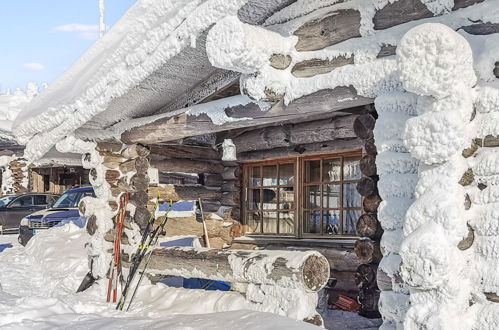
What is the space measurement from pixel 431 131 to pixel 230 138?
5.35 meters

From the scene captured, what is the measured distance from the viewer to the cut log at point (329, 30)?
478 centimetres

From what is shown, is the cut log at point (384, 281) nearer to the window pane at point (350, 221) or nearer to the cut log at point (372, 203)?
the cut log at point (372, 203)

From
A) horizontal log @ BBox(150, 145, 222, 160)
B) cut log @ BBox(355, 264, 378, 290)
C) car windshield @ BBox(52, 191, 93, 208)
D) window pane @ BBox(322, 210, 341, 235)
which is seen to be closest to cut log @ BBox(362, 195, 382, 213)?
cut log @ BBox(355, 264, 378, 290)

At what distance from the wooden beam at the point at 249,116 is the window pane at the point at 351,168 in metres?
1.79

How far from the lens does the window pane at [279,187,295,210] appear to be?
860 centimetres

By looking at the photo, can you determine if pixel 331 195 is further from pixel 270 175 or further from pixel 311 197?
pixel 270 175

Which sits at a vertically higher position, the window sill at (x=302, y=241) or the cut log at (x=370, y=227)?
the cut log at (x=370, y=227)

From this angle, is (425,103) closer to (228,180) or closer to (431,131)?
(431,131)

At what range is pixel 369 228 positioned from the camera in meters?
4.81

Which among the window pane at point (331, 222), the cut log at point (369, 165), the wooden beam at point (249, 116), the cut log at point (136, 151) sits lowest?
the window pane at point (331, 222)

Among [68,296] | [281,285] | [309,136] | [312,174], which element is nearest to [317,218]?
[312,174]

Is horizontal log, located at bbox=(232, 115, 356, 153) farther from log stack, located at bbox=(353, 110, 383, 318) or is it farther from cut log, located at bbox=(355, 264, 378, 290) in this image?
cut log, located at bbox=(355, 264, 378, 290)

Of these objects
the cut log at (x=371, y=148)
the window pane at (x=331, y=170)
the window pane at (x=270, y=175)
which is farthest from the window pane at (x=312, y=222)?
the cut log at (x=371, y=148)

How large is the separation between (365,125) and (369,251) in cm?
115
